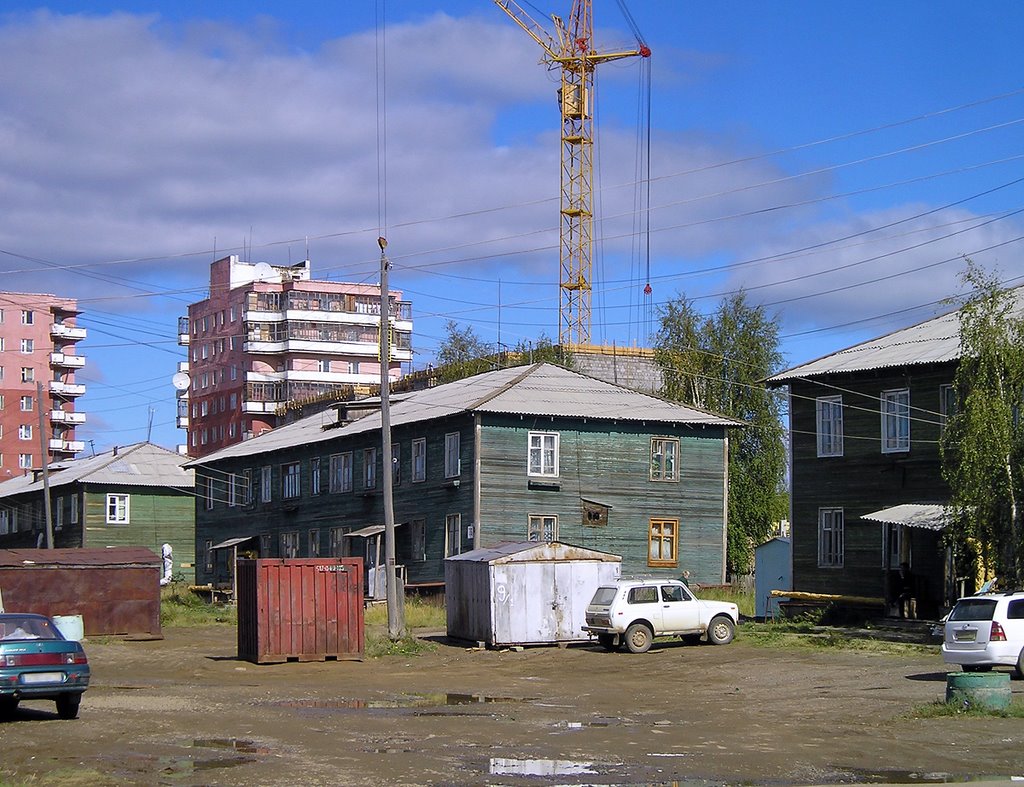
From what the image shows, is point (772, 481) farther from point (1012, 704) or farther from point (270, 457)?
point (1012, 704)

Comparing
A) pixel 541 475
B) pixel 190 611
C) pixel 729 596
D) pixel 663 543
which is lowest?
pixel 190 611

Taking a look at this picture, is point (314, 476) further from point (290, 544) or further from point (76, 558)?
point (76, 558)

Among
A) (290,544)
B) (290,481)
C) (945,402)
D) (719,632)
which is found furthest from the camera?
(290,481)

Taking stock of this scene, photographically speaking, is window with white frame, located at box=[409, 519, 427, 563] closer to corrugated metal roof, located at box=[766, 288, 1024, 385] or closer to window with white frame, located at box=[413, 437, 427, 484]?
window with white frame, located at box=[413, 437, 427, 484]

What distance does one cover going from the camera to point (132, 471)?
3115 inches

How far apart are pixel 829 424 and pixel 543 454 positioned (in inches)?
431

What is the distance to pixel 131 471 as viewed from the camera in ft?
259

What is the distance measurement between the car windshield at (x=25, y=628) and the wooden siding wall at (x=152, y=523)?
2188 inches

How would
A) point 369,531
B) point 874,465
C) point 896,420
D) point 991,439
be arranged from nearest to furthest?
point 991,439
point 896,420
point 874,465
point 369,531

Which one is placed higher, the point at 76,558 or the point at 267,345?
the point at 267,345

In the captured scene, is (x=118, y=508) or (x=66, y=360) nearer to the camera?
(x=118, y=508)

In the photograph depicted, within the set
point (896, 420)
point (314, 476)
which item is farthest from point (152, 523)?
point (896, 420)

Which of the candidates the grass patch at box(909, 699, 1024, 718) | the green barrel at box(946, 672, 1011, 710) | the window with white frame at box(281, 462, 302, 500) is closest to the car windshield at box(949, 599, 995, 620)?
the grass patch at box(909, 699, 1024, 718)

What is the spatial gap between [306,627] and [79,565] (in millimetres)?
10774
